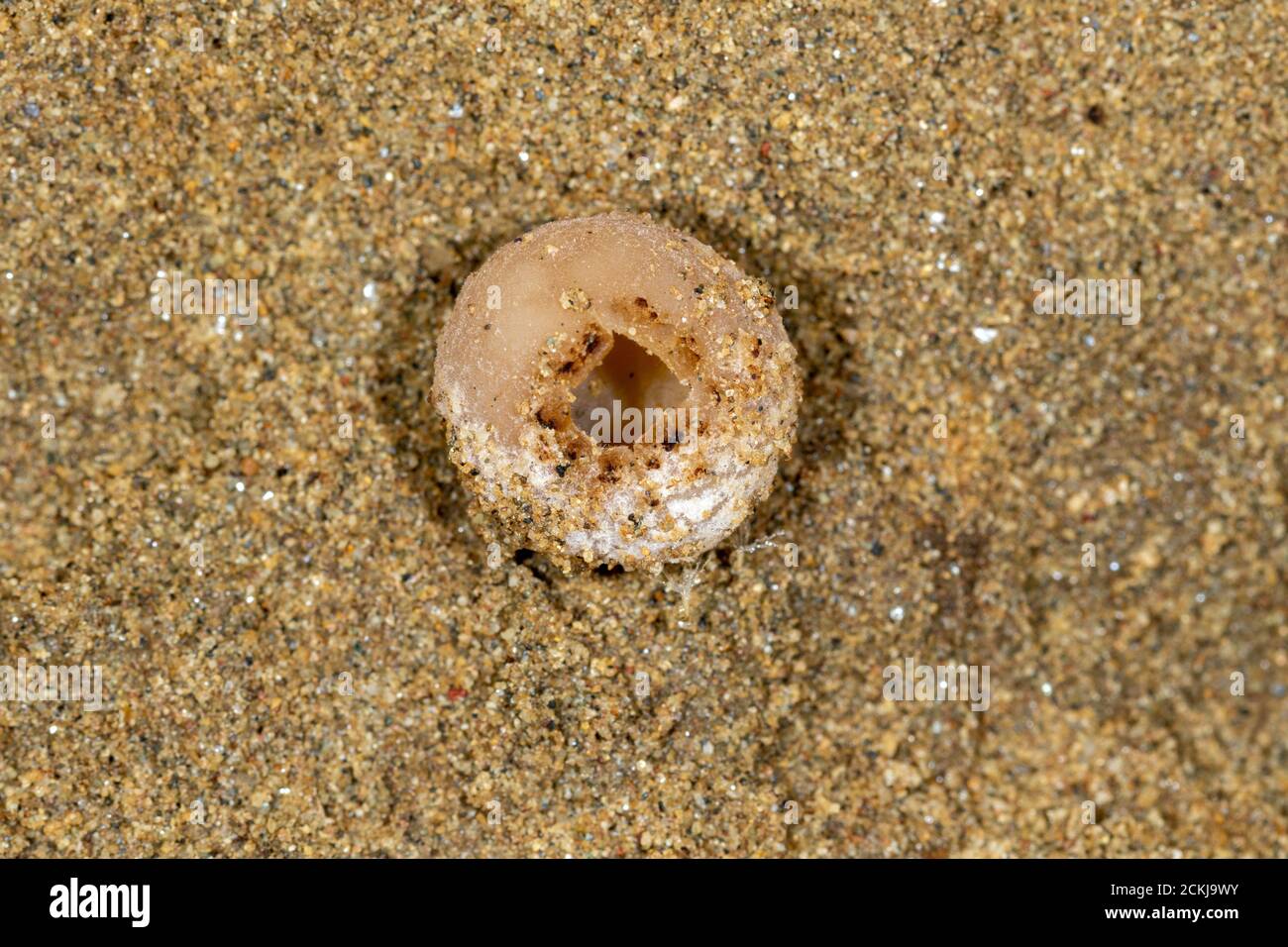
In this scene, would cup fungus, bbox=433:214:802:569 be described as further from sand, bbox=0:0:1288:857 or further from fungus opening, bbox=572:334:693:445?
sand, bbox=0:0:1288:857

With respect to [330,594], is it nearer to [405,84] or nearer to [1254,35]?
[405,84]

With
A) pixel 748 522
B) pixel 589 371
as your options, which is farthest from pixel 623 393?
pixel 748 522

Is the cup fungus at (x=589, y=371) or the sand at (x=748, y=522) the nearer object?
the cup fungus at (x=589, y=371)

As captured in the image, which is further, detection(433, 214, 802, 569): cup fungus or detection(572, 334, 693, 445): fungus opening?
detection(572, 334, 693, 445): fungus opening

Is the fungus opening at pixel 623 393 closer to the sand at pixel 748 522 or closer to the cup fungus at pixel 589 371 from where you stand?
the cup fungus at pixel 589 371

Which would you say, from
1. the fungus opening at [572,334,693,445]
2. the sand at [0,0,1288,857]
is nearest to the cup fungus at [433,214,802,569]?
the fungus opening at [572,334,693,445]

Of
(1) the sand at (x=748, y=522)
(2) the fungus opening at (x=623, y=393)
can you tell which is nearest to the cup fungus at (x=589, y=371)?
(2) the fungus opening at (x=623, y=393)
